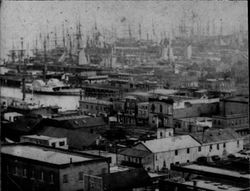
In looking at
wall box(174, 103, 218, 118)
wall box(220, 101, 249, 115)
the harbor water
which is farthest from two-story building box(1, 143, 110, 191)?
the harbor water

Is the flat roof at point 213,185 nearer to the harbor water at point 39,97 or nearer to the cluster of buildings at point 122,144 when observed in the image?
the cluster of buildings at point 122,144

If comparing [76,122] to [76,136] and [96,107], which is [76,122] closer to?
[76,136]

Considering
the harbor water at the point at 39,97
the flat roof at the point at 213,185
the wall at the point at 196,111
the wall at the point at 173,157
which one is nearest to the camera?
the flat roof at the point at 213,185

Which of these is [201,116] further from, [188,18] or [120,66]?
[120,66]

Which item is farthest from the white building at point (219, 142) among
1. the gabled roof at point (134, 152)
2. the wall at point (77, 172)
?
the wall at point (77, 172)

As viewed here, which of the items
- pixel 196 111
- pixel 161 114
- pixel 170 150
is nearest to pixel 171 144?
pixel 170 150

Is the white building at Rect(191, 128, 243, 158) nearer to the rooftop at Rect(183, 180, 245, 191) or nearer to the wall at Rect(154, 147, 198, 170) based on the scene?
the wall at Rect(154, 147, 198, 170)
